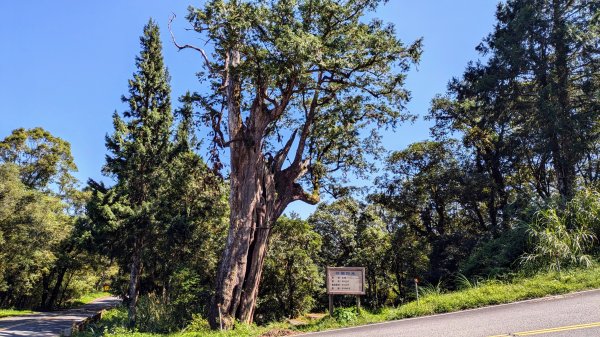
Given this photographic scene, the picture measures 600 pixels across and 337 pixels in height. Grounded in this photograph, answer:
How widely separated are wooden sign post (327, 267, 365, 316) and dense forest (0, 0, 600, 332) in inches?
95.0

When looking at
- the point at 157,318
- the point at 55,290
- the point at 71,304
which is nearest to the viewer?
the point at 157,318

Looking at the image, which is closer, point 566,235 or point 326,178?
point 566,235

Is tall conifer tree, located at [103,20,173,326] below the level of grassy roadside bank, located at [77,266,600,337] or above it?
above

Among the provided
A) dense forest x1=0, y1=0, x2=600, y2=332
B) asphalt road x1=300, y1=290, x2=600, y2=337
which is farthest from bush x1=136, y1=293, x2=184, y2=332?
asphalt road x1=300, y1=290, x2=600, y2=337

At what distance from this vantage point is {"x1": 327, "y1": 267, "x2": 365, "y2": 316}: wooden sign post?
10297 millimetres

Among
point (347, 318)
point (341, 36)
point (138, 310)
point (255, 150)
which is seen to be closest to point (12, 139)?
point (138, 310)

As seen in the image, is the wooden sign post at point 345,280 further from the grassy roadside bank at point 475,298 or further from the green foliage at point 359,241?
the green foliage at point 359,241

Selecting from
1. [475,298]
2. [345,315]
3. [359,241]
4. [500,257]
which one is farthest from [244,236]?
[359,241]

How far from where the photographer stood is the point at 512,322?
655 centimetres

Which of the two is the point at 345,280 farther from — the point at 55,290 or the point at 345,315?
the point at 55,290

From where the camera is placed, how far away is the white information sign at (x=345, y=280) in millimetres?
10297

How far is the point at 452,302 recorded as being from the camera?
8688 mm

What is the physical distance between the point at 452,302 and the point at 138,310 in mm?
11407

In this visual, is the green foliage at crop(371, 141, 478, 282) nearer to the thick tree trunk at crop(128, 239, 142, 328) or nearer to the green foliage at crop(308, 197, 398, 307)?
the green foliage at crop(308, 197, 398, 307)
